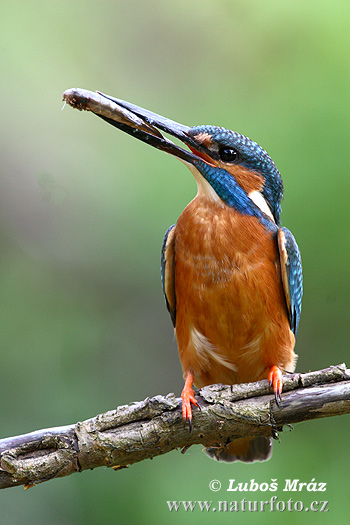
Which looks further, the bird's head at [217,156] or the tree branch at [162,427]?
the bird's head at [217,156]

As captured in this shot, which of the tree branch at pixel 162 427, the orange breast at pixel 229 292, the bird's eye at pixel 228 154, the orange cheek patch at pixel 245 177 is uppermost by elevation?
the bird's eye at pixel 228 154

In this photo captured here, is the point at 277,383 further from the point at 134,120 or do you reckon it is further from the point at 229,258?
the point at 134,120

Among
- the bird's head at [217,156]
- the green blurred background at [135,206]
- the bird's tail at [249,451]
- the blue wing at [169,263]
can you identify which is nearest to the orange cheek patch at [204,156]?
the bird's head at [217,156]

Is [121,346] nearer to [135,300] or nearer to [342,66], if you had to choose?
[135,300]

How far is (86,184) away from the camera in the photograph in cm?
447

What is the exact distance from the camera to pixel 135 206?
4094 millimetres

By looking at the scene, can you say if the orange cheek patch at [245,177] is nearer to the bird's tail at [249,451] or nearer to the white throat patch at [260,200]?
the white throat patch at [260,200]

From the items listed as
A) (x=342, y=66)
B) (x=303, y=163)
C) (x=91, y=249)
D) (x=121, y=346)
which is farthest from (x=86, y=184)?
(x=342, y=66)

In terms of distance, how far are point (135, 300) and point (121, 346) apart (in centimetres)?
35

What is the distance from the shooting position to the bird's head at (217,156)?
272cm

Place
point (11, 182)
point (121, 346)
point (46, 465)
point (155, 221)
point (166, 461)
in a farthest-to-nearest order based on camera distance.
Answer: point (11, 182) → point (121, 346) → point (155, 221) → point (166, 461) → point (46, 465)

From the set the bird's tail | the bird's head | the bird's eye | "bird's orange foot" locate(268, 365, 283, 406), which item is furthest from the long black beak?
the bird's tail

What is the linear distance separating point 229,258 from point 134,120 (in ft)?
2.56

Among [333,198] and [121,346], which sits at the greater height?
[333,198]
